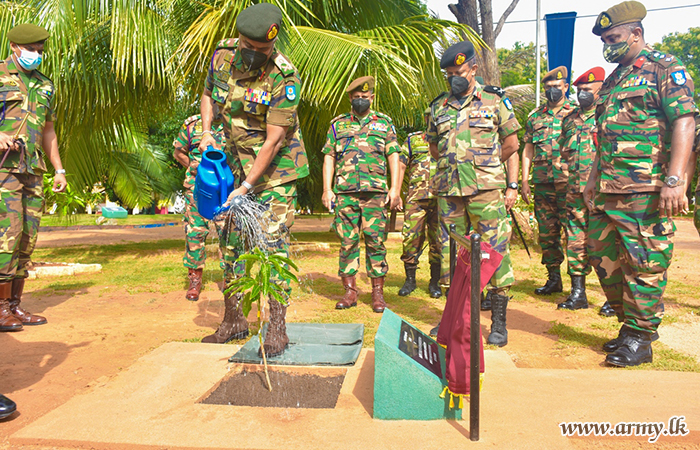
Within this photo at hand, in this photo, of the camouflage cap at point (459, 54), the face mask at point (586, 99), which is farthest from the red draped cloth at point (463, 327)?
the face mask at point (586, 99)

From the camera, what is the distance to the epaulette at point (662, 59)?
3.56 metres

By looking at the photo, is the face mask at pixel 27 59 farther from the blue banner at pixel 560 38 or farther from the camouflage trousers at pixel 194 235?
the blue banner at pixel 560 38

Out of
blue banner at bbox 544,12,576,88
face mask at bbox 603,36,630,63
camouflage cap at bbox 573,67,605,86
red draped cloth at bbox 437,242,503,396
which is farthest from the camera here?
blue banner at bbox 544,12,576,88

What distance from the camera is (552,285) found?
622 centimetres

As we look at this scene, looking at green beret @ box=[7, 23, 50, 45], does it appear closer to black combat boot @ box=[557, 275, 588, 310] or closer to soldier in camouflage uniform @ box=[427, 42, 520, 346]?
soldier in camouflage uniform @ box=[427, 42, 520, 346]

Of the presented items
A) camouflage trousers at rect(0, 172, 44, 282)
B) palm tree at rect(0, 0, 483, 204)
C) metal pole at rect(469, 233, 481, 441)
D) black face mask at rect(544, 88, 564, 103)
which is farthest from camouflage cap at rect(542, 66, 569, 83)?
camouflage trousers at rect(0, 172, 44, 282)

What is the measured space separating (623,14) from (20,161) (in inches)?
189

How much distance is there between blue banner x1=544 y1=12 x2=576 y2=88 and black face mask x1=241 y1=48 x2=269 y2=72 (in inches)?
576

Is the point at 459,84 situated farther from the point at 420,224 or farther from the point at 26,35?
the point at 26,35

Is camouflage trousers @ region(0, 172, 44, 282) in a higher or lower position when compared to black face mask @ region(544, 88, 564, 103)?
lower

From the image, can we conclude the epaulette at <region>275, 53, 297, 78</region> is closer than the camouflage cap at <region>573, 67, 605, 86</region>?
Yes

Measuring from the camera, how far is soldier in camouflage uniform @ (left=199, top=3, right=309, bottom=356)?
3375mm

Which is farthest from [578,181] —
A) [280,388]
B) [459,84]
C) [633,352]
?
[280,388]

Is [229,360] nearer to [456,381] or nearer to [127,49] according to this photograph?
[456,381]
